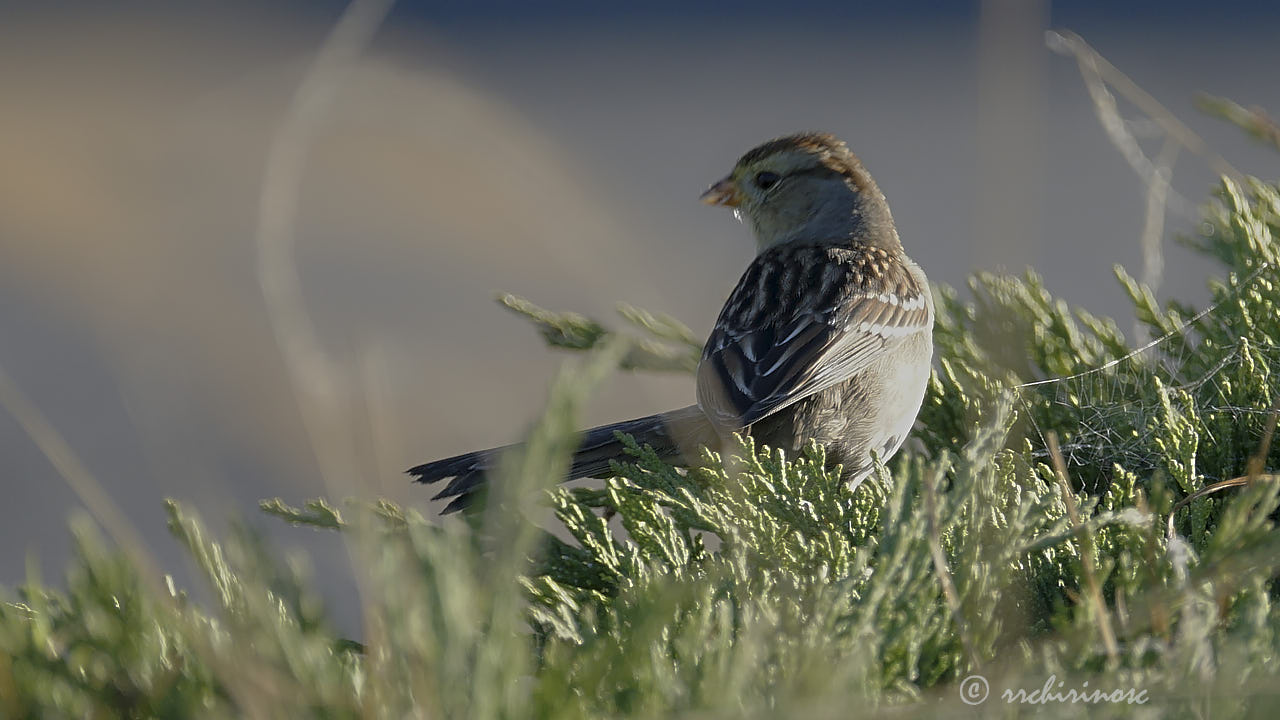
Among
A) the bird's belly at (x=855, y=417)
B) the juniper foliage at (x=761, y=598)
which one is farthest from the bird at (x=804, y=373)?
the juniper foliage at (x=761, y=598)

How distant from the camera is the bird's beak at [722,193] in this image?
2986 mm

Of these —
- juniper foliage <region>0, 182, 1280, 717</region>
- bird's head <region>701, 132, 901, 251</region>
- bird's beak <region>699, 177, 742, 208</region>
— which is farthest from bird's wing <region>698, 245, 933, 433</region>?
juniper foliage <region>0, 182, 1280, 717</region>

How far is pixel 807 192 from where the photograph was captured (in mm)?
2945

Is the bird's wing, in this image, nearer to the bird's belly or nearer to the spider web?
the bird's belly

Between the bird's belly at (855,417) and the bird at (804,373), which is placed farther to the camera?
the bird's belly at (855,417)

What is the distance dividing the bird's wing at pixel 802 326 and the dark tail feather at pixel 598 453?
0.28ft

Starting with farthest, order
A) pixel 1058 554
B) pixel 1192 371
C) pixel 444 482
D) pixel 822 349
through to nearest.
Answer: pixel 822 349
pixel 444 482
pixel 1192 371
pixel 1058 554

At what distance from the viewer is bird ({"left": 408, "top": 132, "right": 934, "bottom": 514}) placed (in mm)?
2047

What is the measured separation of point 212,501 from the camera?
73 cm

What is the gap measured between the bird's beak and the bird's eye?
2.6 inches

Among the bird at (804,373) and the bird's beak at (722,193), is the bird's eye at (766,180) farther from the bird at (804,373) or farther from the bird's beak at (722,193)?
the bird at (804,373)

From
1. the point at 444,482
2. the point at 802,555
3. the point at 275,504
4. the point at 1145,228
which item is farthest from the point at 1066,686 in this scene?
the point at 444,482

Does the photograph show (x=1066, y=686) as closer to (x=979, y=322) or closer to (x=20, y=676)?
(x=20, y=676)

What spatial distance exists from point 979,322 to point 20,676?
143cm
